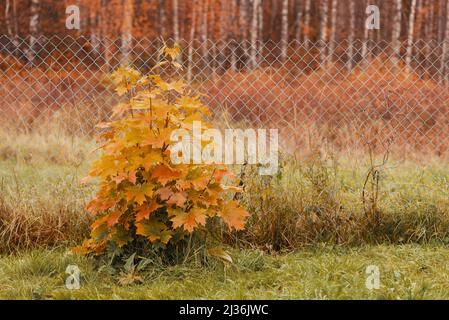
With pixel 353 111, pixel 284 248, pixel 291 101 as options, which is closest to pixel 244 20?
pixel 291 101

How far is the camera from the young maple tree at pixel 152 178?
4.03m

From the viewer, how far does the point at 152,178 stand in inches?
162

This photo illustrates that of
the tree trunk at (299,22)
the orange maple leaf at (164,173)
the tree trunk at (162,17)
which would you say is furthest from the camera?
the tree trunk at (299,22)

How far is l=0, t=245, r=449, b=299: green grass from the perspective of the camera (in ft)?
12.5

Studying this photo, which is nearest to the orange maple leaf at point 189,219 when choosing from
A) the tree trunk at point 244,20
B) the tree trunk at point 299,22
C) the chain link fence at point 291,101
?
the chain link fence at point 291,101

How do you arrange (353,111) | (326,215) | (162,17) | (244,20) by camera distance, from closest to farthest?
(326,215), (353,111), (244,20), (162,17)

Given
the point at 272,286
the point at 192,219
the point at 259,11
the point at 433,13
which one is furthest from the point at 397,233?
the point at 433,13

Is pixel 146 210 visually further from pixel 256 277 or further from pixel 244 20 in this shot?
pixel 244 20

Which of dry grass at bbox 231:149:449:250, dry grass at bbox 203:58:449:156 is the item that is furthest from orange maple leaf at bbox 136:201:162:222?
dry grass at bbox 203:58:449:156

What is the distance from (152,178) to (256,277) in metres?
0.93

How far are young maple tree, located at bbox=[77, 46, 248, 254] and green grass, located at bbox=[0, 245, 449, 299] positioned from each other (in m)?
0.28

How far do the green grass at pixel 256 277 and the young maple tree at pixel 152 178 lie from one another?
0.28 metres

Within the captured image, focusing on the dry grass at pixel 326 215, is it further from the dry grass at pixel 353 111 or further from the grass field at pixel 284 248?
the dry grass at pixel 353 111
